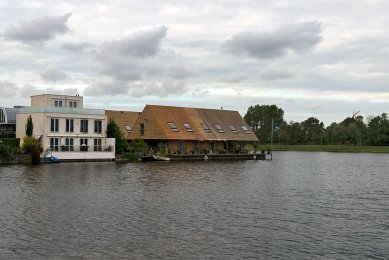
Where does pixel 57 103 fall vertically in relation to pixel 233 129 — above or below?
above

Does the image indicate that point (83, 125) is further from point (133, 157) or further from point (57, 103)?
point (133, 157)

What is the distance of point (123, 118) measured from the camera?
82.1m

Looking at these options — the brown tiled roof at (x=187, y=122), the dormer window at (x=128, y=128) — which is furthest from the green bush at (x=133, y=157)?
the dormer window at (x=128, y=128)

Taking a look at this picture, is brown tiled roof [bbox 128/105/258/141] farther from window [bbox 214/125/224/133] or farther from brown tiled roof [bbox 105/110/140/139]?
brown tiled roof [bbox 105/110/140/139]

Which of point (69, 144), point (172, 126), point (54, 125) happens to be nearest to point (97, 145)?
point (69, 144)

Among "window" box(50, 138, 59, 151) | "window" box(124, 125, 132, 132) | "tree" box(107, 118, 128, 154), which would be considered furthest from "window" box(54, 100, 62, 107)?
"window" box(124, 125, 132, 132)

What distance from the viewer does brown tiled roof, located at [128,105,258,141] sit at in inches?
3054

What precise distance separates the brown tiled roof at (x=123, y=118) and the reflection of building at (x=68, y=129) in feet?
33.9

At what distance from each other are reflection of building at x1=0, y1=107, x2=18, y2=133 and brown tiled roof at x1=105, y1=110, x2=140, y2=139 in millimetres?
13699

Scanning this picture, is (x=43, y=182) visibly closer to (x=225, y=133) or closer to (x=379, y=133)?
(x=225, y=133)

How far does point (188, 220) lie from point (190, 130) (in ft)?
190

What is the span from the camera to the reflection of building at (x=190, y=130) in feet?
254

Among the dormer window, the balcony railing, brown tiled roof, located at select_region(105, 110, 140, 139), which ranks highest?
brown tiled roof, located at select_region(105, 110, 140, 139)

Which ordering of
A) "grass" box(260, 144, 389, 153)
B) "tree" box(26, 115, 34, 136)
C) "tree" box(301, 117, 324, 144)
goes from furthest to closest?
"tree" box(301, 117, 324, 144) < "grass" box(260, 144, 389, 153) < "tree" box(26, 115, 34, 136)
